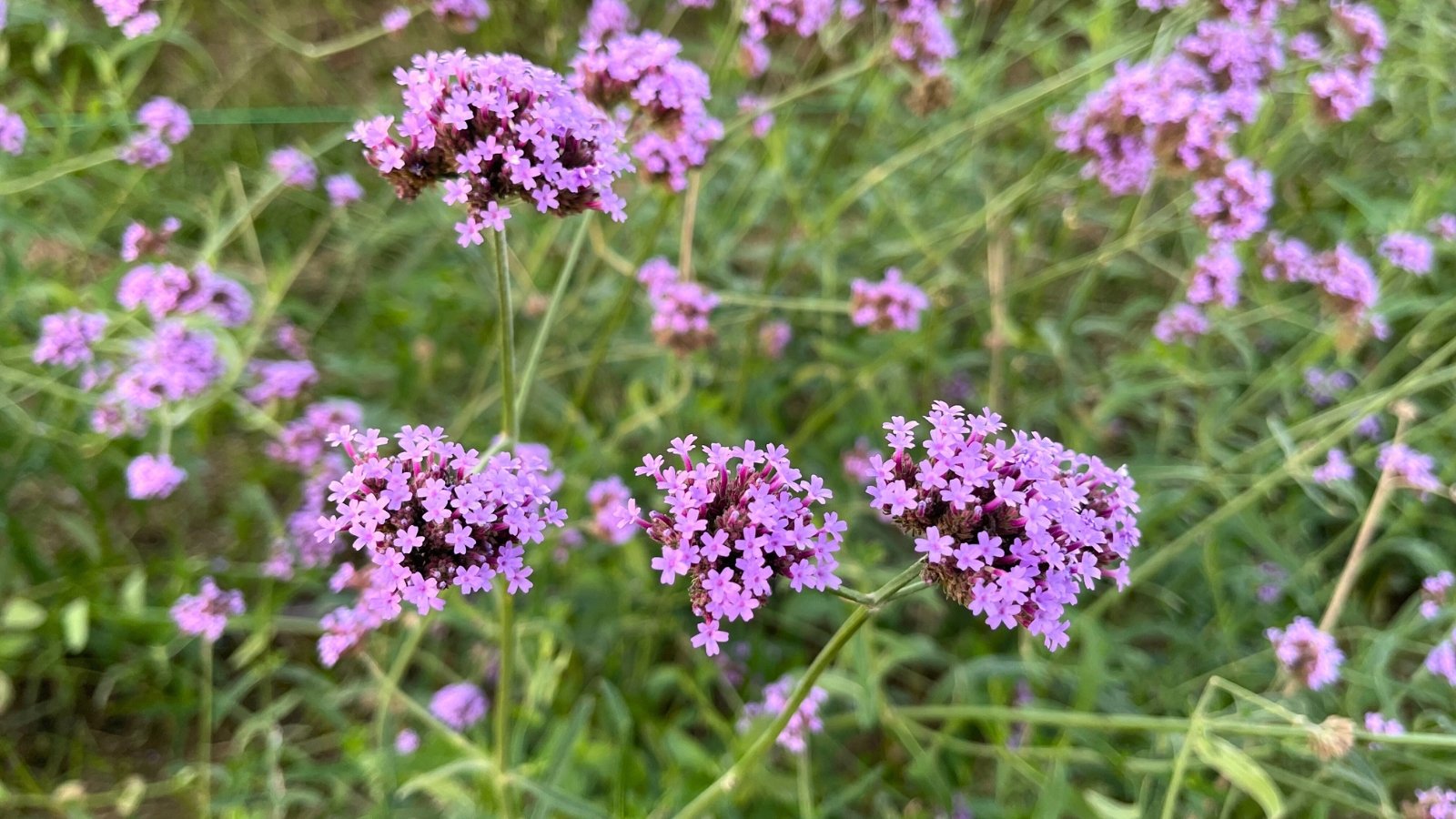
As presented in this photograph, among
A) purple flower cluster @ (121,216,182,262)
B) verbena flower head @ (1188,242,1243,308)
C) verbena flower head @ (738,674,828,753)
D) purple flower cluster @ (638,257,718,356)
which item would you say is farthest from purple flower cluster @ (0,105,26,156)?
verbena flower head @ (1188,242,1243,308)

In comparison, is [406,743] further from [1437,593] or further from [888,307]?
[1437,593]

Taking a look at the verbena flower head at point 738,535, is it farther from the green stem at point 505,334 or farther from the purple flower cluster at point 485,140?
the purple flower cluster at point 485,140

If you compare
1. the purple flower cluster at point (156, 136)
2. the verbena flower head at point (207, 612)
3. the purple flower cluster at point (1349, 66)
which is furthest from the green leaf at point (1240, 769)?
the purple flower cluster at point (156, 136)

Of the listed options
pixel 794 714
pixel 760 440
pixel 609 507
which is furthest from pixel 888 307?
pixel 794 714

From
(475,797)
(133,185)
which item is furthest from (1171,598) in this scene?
(133,185)

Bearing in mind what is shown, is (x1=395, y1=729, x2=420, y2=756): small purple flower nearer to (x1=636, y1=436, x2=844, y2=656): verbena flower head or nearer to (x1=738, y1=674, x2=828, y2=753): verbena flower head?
(x1=738, y1=674, x2=828, y2=753): verbena flower head

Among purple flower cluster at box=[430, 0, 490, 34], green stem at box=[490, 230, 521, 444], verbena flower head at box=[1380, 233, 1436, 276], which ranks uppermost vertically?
verbena flower head at box=[1380, 233, 1436, 276]
